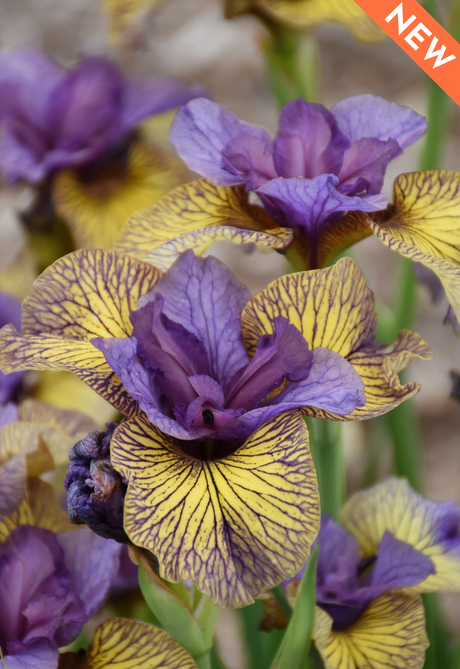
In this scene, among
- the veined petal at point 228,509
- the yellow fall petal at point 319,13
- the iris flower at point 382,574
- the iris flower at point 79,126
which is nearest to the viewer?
the veined petal at point 228,509

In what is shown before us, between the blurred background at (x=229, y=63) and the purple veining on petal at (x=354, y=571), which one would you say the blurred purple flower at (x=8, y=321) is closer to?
the purple veining on petal at (x=354, y=571)

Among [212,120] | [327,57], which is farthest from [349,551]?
[327,57]

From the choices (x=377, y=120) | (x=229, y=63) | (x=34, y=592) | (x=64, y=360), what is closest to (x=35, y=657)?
(x=34, y=592)

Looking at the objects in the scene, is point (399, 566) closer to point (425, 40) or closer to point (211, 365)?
point (211, 365)

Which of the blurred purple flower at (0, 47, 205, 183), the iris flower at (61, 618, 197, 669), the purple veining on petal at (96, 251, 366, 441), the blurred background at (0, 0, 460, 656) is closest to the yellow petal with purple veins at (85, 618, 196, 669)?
the iris flower at (61, 618, 197, 669)

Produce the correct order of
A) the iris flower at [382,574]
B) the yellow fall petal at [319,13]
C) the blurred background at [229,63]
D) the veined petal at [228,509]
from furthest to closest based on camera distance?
the blurred background at [229,63] → the yellow fall petal at [319,13] → the iris flower at [382,574] → the veined petal at [228,509]

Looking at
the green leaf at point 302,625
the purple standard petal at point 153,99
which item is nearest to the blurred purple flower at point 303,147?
the green leaf at point 302,625
